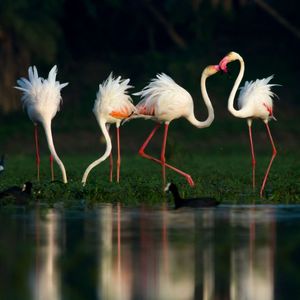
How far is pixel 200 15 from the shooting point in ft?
111

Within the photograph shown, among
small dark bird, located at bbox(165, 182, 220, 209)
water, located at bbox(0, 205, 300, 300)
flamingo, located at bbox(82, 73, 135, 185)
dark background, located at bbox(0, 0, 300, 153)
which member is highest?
dark background, located at bbox(0, 0, 300, 153)

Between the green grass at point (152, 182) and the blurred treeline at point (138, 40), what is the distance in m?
6.22

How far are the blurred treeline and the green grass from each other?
6.22 m

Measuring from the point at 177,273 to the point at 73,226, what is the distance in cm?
327

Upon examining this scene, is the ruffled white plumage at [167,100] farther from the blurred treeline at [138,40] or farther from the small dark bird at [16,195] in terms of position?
the blurred treeline at [138,40]

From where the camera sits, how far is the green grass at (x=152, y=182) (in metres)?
15.8

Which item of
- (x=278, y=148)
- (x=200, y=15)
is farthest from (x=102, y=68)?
(x=278, y=148)

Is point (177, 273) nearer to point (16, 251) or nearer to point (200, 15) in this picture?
point (16, 251)

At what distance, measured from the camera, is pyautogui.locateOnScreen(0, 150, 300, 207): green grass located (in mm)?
15820

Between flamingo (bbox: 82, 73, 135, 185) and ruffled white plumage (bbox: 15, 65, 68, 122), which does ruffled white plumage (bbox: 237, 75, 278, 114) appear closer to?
flamingo (bbox: 82, 73, 135, 185)

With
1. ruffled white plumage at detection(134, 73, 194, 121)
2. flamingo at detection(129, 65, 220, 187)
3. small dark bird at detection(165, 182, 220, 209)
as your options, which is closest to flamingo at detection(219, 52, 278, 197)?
flamingo at detection(129, 65, 220, 187)

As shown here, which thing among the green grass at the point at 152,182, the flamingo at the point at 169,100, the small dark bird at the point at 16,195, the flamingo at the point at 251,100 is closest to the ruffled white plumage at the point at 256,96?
the flamingo at the point at 251,100

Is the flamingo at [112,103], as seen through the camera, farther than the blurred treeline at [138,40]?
No

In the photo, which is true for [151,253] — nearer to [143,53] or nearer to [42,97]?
[42,97]
